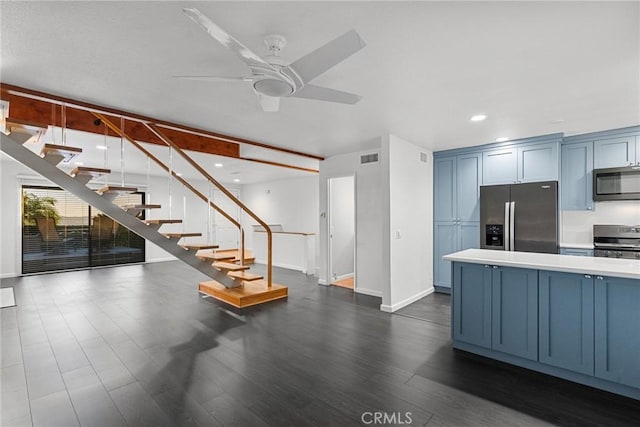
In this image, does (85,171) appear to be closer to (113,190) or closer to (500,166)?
(113,190)

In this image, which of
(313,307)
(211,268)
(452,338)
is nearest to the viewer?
(452,338)

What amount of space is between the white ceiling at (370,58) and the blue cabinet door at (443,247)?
6.51 feet

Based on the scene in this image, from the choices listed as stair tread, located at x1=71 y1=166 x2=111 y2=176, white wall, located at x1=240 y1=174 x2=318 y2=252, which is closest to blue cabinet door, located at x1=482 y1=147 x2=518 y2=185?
white wall, located at x1=240 y1=174 x2=318 y2=252

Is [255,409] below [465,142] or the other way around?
below

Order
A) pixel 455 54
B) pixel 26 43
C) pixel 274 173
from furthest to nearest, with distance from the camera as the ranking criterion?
pixel 274 173 < pixel 455 54 < pixel 26 43

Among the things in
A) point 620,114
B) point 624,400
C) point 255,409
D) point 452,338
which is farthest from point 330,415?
point 620,114

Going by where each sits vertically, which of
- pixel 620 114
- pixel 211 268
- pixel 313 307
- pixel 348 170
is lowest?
pixel 313 307

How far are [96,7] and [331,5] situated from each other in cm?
129

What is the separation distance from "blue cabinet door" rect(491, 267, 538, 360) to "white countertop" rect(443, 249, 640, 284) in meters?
0.08

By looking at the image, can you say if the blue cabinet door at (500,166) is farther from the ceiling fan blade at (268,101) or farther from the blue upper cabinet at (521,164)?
the ceiling fan blade at (268,101)

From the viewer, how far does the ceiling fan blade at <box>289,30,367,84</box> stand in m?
1.47

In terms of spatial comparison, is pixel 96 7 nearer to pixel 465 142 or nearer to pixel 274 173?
pixel 465 142

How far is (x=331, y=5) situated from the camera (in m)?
1.59

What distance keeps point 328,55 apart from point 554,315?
2703mm
